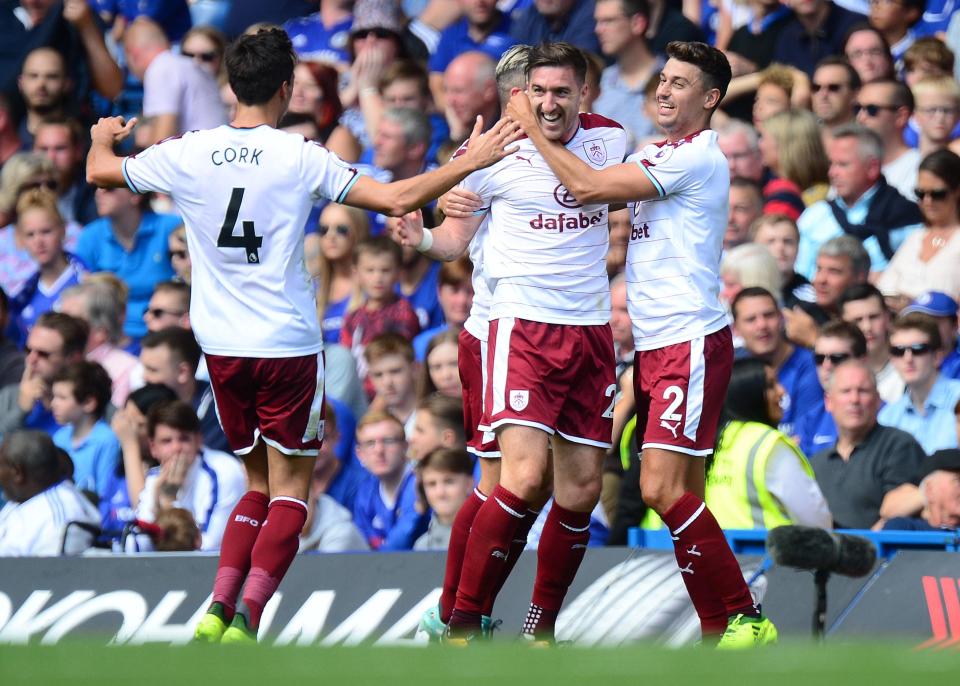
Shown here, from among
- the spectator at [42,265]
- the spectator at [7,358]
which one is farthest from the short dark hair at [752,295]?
the spectator at [42,265]

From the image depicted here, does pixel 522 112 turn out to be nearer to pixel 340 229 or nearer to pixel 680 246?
pixel 680 246

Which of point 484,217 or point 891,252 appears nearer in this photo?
point 484,217

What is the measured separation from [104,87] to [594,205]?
906 cm

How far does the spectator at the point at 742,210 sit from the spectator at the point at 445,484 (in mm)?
2858

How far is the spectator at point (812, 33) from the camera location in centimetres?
1385

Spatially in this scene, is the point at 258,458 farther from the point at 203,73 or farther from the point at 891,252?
the point at 203,73

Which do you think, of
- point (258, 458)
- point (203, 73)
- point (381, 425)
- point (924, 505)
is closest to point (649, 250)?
point (258, 458)

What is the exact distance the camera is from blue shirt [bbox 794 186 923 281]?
12.2 metres

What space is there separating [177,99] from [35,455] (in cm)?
469

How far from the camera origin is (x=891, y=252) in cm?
1219

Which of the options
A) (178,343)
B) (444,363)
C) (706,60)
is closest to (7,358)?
(178,343)

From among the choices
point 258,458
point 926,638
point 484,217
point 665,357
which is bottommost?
point 926,638

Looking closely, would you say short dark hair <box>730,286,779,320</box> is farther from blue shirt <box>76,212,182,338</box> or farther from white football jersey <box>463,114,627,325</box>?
blue shirt <box>76,212,182,338</box>

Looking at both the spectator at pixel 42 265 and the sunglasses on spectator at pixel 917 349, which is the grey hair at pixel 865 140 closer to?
the sunglasses on spectator at pixel 917 349
